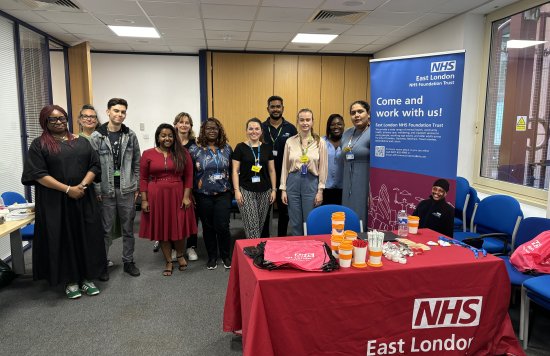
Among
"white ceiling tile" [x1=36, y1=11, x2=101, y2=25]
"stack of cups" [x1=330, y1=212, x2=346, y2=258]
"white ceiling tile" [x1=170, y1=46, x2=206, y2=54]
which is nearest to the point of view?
"stack of cups" [x1=330, y1=212, x2=346, y2=258]

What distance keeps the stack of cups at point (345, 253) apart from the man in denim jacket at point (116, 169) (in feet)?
7.48

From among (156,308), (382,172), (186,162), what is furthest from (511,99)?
(156,308)

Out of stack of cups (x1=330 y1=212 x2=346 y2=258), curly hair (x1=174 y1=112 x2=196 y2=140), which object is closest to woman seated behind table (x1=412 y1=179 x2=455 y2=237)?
stack of cups (x1=330 y1=212 x2=346 y2=258)

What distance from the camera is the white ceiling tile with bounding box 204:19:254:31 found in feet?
15.2

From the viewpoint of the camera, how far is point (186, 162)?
3443 millimetres

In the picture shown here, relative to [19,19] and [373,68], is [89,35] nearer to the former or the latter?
[19,19]

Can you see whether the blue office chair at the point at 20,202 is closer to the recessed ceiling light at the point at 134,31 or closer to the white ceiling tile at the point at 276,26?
the recessed ceiling light at the point at 134,31

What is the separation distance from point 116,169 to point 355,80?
4.98 metres

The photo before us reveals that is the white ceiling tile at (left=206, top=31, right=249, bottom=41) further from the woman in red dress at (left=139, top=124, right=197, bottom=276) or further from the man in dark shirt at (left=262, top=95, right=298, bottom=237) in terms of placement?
the woman in red dress at (left=139, top=124, right=197, bottom=276)

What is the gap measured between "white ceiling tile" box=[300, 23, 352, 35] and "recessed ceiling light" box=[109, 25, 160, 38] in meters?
2.10

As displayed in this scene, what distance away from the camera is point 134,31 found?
5.16m

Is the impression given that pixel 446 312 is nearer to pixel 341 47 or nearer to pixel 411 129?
pixel 411 129

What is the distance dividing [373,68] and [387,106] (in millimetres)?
390

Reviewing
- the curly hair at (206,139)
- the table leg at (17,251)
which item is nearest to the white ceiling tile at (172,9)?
the curly hair at (206,139)
